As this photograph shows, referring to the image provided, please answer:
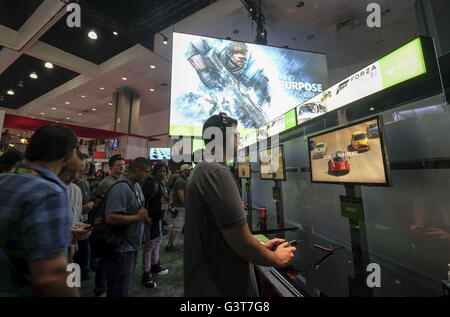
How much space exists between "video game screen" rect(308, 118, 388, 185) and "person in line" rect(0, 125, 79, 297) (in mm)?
1610

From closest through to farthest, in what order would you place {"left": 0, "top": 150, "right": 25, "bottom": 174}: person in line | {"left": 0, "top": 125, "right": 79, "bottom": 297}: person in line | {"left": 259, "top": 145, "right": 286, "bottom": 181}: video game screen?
{"left": 0, "top": 125, "right": 79, "bottom": 297}: person in line < {"left": 0, "top": 150, "right": 25, "bottom": 174}: person in line < {"left": 259, "top": 145, "right": 286, "bottom": 181}: video game screen

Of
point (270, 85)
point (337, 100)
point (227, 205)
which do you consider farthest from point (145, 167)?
point (270, 85)

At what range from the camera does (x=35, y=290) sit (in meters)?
0.70

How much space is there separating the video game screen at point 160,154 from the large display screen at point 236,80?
663cm

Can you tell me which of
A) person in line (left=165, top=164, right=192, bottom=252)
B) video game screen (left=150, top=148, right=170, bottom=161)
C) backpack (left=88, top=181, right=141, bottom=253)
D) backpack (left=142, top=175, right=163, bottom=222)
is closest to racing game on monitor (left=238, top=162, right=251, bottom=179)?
person in line (left=165, top=164, right=192, bottom=252)

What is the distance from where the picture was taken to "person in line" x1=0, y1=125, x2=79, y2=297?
667 millimetres

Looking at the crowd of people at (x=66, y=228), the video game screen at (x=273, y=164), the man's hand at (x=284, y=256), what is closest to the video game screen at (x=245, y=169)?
the video game screen at (x=273, y=164)

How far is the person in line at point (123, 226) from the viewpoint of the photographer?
5.65 feet

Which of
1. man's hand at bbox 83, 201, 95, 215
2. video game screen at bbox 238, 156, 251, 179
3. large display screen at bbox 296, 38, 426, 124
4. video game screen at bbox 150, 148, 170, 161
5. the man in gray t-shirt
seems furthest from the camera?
video game screen at bbox 150, 148, 170, 161

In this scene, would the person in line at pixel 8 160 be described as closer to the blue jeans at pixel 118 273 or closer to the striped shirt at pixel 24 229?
the blue jeans at pixel 118 273

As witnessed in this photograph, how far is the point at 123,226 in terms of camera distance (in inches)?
70.1

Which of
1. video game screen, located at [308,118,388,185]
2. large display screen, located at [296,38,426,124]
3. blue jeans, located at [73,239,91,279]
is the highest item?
large display screen, located at [296,38,426,124]

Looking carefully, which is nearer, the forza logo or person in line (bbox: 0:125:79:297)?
person in line (bbox: 0:125:79:297)

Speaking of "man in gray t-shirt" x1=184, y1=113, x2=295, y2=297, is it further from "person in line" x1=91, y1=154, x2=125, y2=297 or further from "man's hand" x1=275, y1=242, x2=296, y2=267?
"person in line" x1=91, y1=154, x2=125, y2=297
